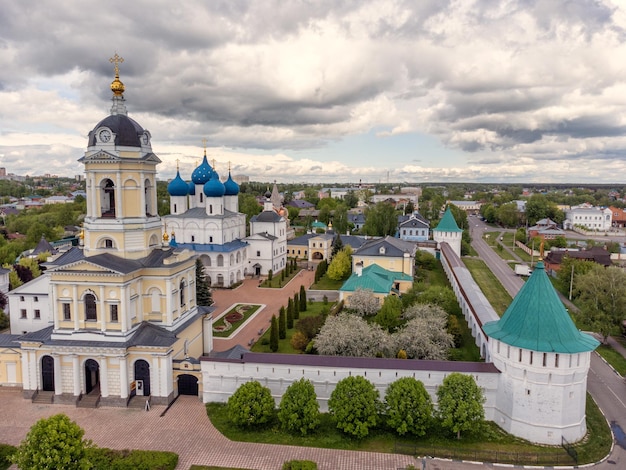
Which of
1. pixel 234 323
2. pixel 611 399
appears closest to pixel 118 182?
pixel 234 323

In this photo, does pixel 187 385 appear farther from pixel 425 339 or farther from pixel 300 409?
pixel 425 339

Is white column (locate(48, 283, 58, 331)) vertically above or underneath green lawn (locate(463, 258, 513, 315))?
above

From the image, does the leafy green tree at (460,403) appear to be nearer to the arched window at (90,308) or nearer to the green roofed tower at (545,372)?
the green roofed tower at (545,372)

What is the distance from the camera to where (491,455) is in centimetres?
1630

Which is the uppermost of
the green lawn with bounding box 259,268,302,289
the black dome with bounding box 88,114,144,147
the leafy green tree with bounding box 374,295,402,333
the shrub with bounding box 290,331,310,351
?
the black dome with bounding box 88,114,144,147

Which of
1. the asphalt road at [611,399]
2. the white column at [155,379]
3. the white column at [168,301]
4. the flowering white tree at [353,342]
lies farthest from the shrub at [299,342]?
the asphalt road at [611,399]

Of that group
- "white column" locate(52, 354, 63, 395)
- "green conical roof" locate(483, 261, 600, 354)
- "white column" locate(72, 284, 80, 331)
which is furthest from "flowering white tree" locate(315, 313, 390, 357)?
"white column" locate(52, 354, 63, 395)

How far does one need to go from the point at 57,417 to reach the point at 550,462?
1650 centimetres

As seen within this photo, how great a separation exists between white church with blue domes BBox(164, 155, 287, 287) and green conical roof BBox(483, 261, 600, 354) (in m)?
28.8

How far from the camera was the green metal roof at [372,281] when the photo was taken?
32.7 metres

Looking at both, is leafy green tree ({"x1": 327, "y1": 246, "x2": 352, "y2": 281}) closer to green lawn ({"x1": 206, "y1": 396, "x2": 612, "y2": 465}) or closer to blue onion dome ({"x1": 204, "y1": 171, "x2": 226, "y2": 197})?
blue onion dome ({"x1": 204, "y1": 171, "x2": 226, "y2": 197})

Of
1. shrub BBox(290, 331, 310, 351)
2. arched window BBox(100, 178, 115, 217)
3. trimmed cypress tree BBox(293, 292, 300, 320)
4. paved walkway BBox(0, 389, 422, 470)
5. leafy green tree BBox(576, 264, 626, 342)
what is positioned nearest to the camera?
paved walkway BBox(0, 389, 422, 470)

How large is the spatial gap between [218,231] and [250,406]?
2738 centimetres

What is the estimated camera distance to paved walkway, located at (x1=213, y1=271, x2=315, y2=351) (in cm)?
2814
